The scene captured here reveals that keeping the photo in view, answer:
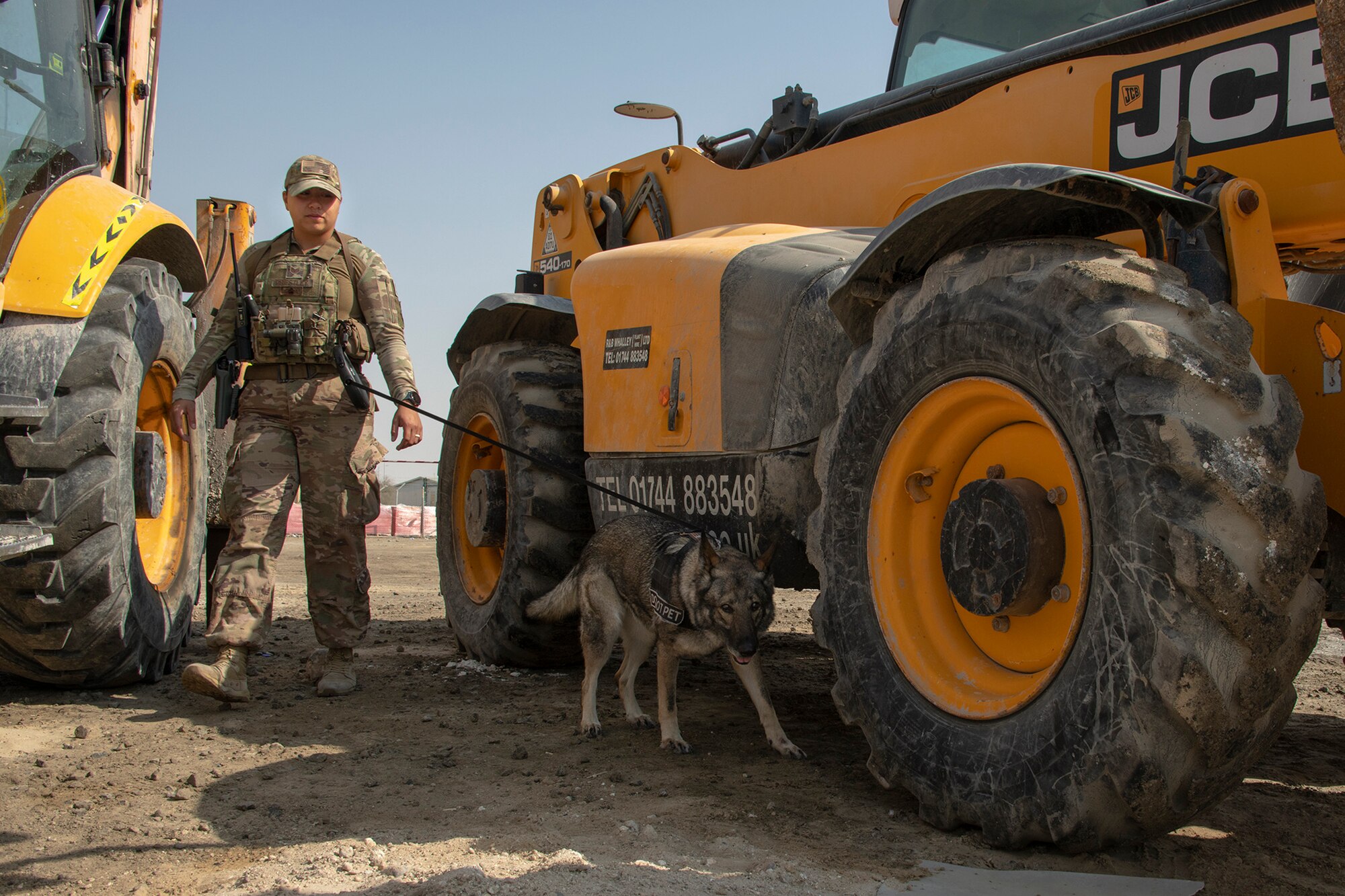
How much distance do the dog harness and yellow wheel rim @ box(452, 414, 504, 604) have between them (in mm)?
1958

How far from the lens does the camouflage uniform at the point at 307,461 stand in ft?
16.5

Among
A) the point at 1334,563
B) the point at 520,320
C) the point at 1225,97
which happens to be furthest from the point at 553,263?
the point at 1334,563

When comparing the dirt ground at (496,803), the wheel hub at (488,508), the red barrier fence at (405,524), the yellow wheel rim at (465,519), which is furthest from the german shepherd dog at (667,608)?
the red barrier fence at (405,524)

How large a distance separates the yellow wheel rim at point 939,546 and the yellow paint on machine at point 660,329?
0.89 m

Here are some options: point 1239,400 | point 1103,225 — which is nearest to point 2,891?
point 1239,400

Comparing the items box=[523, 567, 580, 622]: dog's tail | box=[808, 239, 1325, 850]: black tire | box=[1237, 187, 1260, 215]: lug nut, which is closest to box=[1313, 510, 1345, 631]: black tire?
box=[808, 239, 1325, 850]: black tire

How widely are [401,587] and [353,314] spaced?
6.16m

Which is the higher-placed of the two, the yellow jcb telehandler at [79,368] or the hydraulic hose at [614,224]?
the hydraulic hose at [614,224]

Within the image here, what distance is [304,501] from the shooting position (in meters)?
5.21

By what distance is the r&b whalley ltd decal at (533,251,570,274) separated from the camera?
22.1 feet

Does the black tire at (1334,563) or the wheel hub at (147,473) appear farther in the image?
the wheel hub at (147,473)

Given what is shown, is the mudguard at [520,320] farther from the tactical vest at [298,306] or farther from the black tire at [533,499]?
the tactical vest at [298,306]

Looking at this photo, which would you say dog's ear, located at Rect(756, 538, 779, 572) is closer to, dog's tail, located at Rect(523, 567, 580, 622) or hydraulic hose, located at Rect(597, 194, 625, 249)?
dog's tail, located at Rect(523, 567, 580, 622)

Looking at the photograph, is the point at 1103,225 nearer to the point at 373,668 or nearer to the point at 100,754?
the point at 100,754
